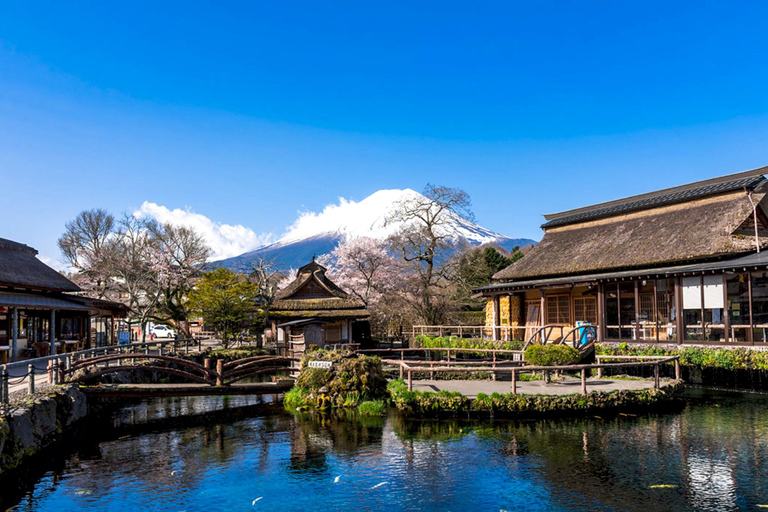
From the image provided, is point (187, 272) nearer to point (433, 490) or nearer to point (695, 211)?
point (695, 211)

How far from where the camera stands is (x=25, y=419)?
12844 mm

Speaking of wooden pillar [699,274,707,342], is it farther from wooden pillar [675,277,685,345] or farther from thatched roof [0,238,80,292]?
thatched roof [0,238,80,292]

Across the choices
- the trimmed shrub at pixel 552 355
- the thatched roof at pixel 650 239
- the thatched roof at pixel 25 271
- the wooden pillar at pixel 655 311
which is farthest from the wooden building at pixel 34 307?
the wooden pillar at pixel 655 311

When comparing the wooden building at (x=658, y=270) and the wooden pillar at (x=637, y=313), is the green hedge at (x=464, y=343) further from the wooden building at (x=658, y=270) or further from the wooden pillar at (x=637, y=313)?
the wooden pillar at (x=637, y=313)

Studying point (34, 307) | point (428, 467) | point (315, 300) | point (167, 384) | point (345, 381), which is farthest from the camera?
point (315, 300)

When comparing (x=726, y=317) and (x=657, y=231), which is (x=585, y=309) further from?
(x=726, y=317)

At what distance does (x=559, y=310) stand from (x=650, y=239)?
680 cm

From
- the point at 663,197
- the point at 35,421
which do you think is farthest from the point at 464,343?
the point at 35,421

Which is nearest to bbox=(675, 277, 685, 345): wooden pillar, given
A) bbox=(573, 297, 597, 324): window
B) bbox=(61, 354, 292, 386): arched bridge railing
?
bbox=(573, 297, 597, 324): window

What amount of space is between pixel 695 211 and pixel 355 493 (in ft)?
89.2

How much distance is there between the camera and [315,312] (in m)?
35.5

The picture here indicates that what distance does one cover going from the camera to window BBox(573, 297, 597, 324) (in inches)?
1253

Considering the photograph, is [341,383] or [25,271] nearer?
[341,383]

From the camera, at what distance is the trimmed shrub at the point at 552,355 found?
60.7 feet
